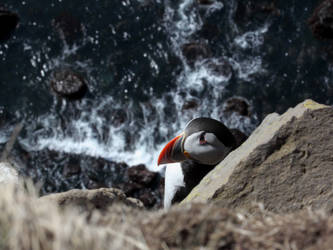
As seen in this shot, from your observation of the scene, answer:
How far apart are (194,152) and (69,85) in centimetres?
349

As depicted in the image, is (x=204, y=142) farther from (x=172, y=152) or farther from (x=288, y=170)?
(x=288, y=170)

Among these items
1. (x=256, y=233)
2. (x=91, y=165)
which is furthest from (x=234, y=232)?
(x=91, y=165)

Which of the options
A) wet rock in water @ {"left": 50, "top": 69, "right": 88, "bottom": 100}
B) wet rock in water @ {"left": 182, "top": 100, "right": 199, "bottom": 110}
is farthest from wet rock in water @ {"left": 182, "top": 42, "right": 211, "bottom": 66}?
wet rock in water @ {"left": 50, "top": 69, "right": 88, "bottom": 100}

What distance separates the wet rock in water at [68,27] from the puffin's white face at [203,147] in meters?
4.08

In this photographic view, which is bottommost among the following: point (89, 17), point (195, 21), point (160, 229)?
point (160, 229)

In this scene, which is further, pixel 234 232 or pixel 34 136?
pixel 34 136

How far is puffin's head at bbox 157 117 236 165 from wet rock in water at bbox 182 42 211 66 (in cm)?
320

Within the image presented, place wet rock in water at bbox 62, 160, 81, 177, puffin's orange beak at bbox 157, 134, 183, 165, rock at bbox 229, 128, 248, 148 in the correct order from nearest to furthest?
puffin's orange beak at bbox 157, 134, 183, 165 < rock at bbox 229, 128, 248, 148 < wet rock in water at bbox 62, 160, 81, 177

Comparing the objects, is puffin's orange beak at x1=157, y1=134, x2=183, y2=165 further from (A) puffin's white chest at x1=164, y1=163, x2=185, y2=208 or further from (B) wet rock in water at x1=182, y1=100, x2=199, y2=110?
(B) wet rock in water at x1=182, y1=100, x2=199, y2=110

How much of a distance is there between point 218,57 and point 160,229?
21.6 ft

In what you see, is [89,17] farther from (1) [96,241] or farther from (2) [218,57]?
(1) [96,241]

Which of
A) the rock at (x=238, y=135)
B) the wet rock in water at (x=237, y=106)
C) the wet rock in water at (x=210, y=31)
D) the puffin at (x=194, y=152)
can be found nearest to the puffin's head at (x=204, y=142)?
the puffin at (x=194, y=152)

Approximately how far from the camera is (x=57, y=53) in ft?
26.9

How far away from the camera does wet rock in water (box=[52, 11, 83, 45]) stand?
27.3 feet
